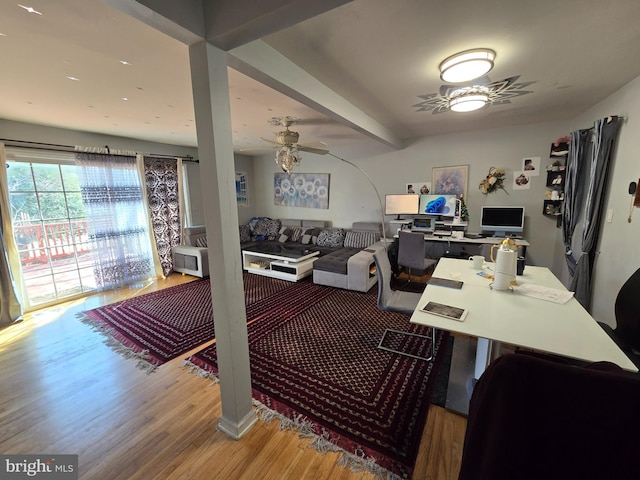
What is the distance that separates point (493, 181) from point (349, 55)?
3306mm

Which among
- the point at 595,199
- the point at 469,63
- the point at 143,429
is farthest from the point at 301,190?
the point at 143,429

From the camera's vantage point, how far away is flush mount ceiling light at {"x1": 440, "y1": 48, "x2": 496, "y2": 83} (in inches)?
68.7

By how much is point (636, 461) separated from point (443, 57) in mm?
2152

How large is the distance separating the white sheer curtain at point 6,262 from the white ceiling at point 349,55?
81 centimetres

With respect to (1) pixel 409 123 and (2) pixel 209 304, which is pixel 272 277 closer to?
(2) pixel 209 304

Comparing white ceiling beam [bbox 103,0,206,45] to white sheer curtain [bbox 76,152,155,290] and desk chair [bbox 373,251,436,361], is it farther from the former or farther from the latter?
white sheer curtain [bbox 76,152,155,290]

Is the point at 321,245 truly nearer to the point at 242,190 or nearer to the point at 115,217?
the point at 242,190

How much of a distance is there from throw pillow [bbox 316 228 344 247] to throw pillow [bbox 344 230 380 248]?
0.13m

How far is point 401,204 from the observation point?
4.54 m

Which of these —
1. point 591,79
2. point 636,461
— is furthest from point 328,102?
point 636,461

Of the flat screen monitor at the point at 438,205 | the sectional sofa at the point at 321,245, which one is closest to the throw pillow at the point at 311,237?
the sectional sofa at the point at 321,245

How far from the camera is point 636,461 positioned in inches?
24.7

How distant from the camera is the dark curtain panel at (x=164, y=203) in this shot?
4.46m

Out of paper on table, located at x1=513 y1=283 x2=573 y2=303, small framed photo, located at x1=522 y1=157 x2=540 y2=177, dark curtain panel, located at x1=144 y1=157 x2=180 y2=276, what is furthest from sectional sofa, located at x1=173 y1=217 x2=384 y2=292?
small framed photo, located at x1=522 y1=157 x2=540 y2=177
